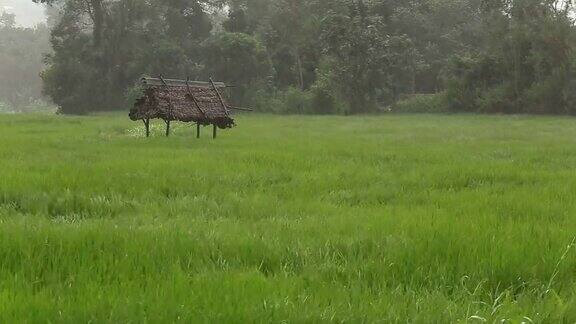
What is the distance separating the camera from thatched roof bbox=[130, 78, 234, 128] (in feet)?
52.0

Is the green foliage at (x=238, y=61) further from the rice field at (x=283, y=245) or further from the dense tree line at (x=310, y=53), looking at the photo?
the rice field at (x=283, y=245)

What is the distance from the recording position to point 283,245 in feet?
14.7

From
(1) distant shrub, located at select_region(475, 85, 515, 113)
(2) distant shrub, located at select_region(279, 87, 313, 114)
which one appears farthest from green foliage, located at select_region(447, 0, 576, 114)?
(2) distant shrub, located at select_region(279, 87, 313, 114)

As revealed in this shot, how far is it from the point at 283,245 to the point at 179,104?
40.2 ft

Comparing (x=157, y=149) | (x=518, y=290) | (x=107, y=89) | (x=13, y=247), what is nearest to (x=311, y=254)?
(x=518, y=290)

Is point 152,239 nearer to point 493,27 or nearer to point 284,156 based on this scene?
point 284,156

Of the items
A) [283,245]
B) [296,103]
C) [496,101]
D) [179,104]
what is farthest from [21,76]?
[283,245]

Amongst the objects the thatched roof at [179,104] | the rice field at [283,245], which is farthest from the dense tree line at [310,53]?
the rice field at [283,245]

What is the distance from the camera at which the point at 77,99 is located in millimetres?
44594

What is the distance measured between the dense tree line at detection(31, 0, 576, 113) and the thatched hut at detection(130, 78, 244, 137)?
22.8 meters

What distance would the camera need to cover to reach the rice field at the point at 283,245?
10.4 feet

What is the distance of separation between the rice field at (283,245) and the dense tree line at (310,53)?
30.1m

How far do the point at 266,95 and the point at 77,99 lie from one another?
1478 centimetres

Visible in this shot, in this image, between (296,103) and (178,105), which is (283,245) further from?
(296,103)
